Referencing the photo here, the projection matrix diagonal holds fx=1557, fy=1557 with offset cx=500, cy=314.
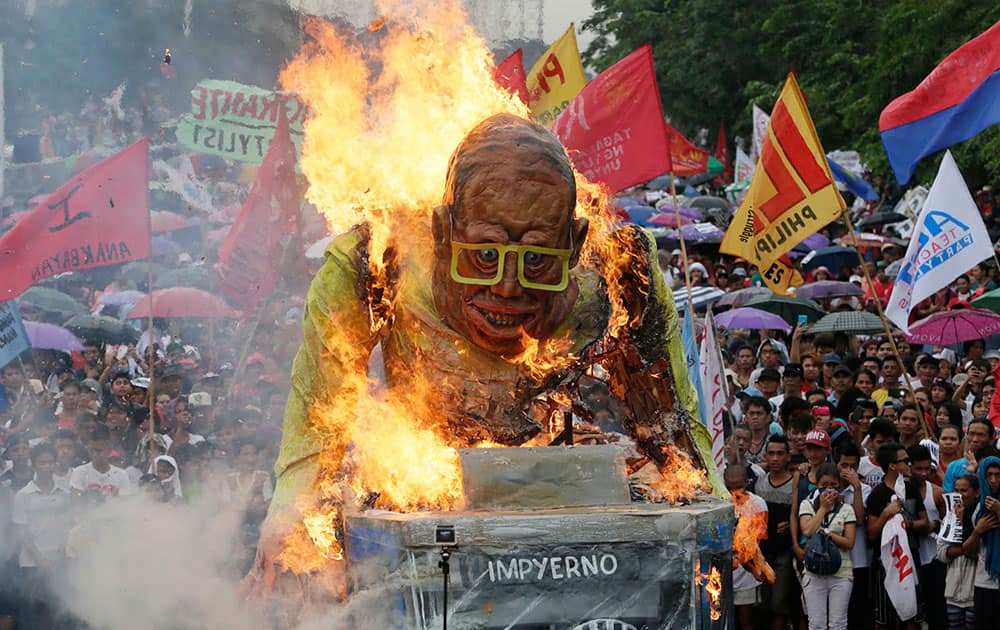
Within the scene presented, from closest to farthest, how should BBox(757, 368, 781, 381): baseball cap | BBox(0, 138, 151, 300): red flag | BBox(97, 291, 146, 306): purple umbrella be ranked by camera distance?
BBox(0, 138, 151, 300): red flag < BBox(757, 368, 781, 381): baseball cap < BBox(97, 291, 146, 306): purple umbrella

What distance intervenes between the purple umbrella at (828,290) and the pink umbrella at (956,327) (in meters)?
4.30

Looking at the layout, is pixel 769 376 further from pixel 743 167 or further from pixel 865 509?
pixel 743 167

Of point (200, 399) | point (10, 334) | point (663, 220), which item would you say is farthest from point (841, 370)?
point (663, 220)

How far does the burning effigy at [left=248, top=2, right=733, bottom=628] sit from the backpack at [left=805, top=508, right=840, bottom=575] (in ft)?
11.5

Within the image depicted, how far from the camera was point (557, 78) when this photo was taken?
17.4 metres

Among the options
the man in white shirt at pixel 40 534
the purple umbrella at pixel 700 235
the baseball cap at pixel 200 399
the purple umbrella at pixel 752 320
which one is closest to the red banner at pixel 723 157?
the purple umbrella at pixel 700 235

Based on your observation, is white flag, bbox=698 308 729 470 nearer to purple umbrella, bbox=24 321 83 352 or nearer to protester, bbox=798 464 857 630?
protester, bbox=798 464 857 630

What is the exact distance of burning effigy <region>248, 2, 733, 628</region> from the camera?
4988mm

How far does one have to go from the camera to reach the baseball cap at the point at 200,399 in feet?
45.1

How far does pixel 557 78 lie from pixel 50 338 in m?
6.17

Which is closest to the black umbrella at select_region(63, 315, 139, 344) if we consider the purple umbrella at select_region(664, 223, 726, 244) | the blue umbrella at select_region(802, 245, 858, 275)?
the blue umbrella at select_region(802, 245, 858, 275)

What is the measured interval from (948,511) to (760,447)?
5.43 ft

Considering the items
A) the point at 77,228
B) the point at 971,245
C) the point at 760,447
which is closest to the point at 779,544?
the point at 760,447

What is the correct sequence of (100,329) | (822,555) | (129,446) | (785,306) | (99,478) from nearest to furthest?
(822,555)
(99,478)
(129,446)
(100,329)
(785,306)
